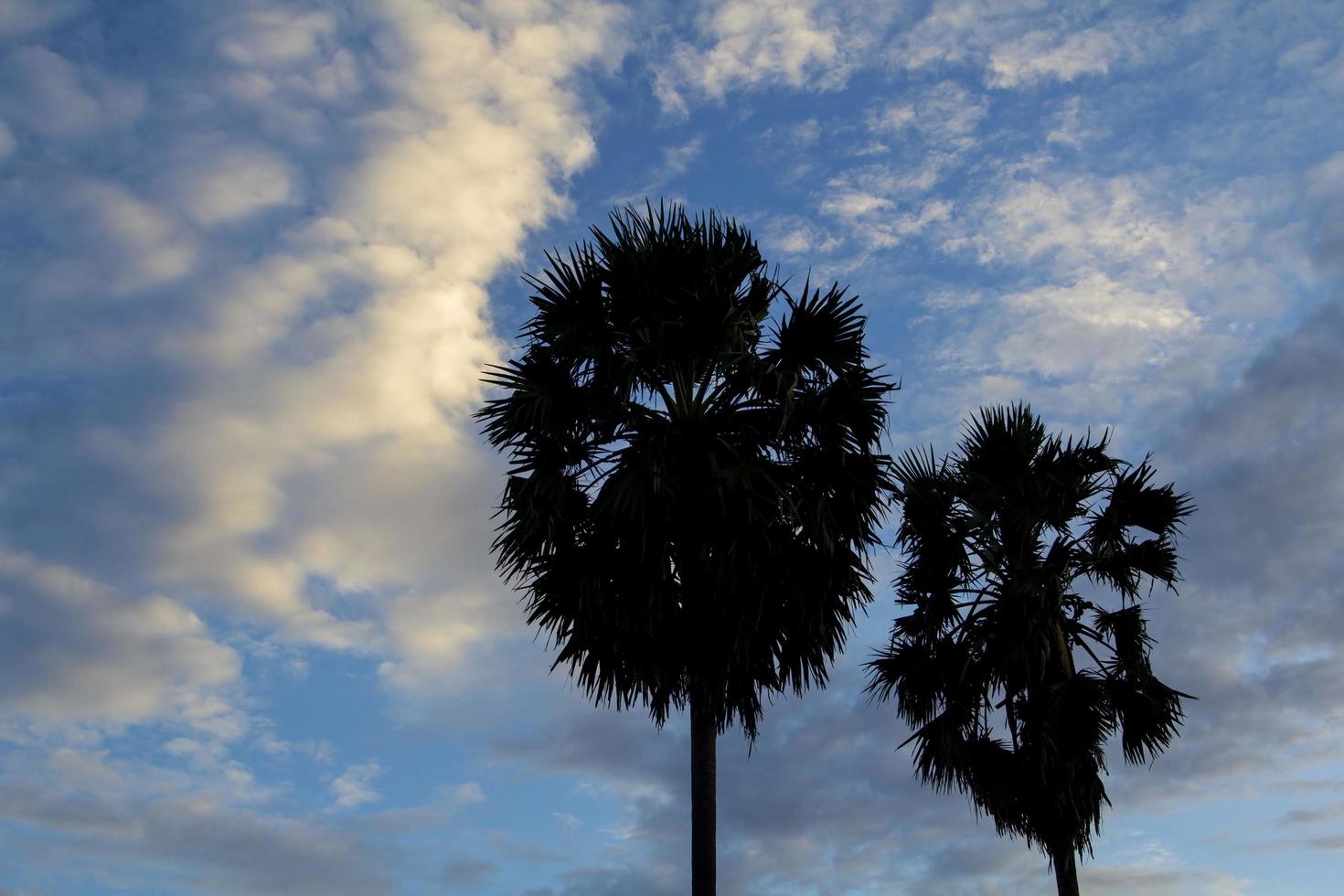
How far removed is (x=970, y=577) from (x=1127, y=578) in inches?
96.8

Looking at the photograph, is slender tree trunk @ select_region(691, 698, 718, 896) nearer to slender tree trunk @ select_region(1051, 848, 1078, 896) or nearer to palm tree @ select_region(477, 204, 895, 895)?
palm tree @ select_region(477, 204, 895, 895)

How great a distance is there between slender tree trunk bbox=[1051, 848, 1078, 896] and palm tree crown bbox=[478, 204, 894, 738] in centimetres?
546

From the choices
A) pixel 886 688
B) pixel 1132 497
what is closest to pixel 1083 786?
pixel 886 688

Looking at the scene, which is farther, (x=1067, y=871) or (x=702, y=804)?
(x=1067, y=871)

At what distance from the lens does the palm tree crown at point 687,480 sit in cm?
1531

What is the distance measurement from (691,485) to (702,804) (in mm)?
3941

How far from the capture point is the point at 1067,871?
715 inches

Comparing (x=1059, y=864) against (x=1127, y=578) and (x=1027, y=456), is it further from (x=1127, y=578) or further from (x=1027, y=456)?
(x=1027, y=456)

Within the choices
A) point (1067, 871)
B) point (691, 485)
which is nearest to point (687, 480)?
point (691, 485)

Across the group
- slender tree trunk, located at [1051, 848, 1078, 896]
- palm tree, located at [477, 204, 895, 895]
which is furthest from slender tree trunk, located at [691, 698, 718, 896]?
slender tree trunk, located at [1051, 848, 1078, 896]

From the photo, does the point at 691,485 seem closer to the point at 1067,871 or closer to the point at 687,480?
the point at 687,480

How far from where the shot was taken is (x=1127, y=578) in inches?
766

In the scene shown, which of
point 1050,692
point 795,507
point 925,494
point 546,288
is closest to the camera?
point 795,507

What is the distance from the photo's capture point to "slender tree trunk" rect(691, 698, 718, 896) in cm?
1472
